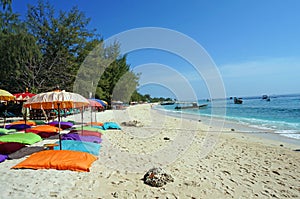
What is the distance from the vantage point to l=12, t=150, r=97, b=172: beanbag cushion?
474 cm

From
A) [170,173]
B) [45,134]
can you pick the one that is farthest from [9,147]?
[170,173]

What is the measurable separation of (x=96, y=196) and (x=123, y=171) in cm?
150

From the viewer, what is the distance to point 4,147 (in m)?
6.06

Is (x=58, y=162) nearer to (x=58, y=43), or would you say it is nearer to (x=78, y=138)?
(x=78, y=138)

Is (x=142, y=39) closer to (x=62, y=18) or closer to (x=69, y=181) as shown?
(x=69, y=181)

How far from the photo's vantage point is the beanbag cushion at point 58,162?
474cm

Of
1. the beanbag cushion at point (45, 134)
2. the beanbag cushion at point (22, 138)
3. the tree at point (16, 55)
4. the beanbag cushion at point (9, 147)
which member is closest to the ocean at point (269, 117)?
the beanbag cushion at point (45, 134)

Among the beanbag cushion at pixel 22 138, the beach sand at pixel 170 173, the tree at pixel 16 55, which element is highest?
the tree at pixel 16 55

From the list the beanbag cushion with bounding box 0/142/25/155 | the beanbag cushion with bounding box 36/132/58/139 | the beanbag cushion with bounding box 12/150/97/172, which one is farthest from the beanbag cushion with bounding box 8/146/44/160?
the beanbag cushion with bounding box 36/132/58/139

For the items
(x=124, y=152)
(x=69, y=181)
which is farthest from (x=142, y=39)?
(x=69, y=181)

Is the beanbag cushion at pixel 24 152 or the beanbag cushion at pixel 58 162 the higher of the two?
the beanbag cushion at pixel 58 162

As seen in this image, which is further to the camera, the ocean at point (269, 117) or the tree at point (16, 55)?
the tree at point (16, 55)

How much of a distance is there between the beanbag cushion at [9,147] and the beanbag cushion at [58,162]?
4.79 feet

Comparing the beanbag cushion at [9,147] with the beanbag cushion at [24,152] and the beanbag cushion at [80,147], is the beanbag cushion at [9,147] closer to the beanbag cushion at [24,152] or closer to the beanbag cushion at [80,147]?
the beanbag cushion at [24,152]
